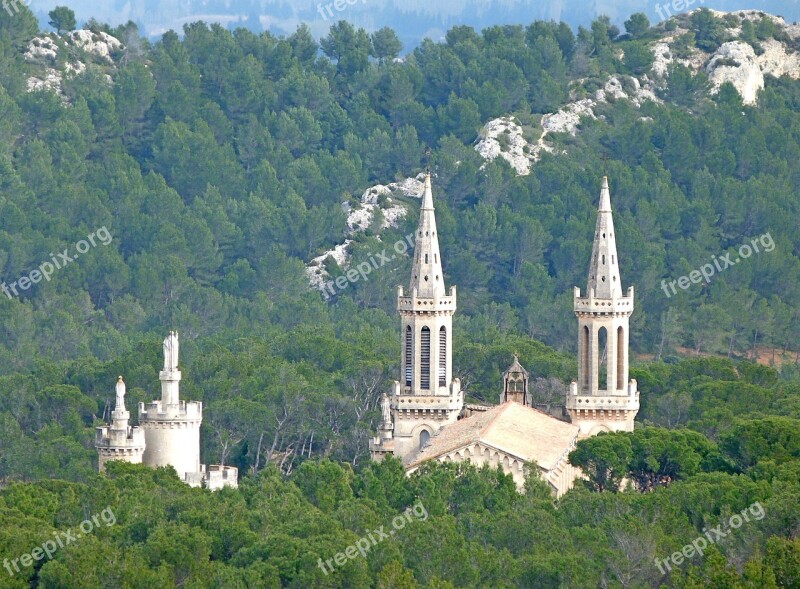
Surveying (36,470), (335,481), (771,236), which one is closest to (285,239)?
(771,236)

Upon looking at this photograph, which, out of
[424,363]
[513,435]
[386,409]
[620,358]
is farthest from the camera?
[386,409]

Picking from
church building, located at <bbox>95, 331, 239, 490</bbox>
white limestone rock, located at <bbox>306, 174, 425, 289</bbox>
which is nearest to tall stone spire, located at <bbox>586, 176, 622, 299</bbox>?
church building, located at <bbox>95, 331, 239, 490</bbox>

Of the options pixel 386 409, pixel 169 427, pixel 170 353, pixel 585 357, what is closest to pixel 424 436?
pixel 386 409

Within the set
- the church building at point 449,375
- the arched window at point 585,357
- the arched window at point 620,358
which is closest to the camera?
the church building at point 449,375

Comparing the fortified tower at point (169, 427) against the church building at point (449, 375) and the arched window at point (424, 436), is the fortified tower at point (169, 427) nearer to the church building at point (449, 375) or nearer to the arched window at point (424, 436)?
the church building at point (449, 375)

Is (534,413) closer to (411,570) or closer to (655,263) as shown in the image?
(411,570)

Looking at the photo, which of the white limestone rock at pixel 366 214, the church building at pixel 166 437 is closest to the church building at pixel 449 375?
the church building at pixel 166 437

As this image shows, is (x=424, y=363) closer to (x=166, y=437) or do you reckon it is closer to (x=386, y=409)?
(x=386, y=409)
